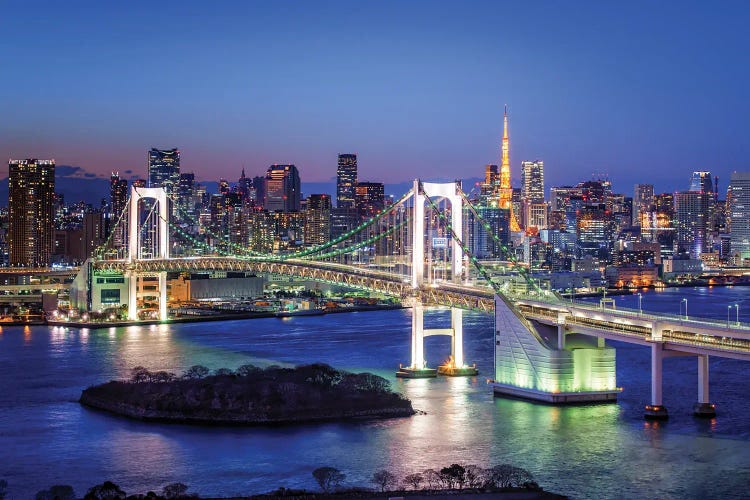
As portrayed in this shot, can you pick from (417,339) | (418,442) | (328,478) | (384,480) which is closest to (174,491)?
(328,478)

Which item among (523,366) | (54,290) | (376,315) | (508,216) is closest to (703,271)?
(508,216)

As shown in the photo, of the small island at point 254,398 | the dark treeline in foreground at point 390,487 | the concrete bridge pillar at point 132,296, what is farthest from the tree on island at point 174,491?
the concrete bridge pillar at point 132,296

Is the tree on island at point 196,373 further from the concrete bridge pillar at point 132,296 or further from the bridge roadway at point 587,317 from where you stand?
the concrete bridge pillar at point 132,296

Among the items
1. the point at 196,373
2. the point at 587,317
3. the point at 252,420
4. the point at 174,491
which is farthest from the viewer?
the point at 196,373

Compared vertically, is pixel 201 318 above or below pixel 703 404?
above

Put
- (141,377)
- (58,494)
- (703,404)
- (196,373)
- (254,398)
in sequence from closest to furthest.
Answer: (58,494) → (703,404) → (254,398) → (141,377) → (196,373)

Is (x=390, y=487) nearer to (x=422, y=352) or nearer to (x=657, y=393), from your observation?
(x=657, y=393)

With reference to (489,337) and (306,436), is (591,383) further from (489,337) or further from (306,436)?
(489,337)
